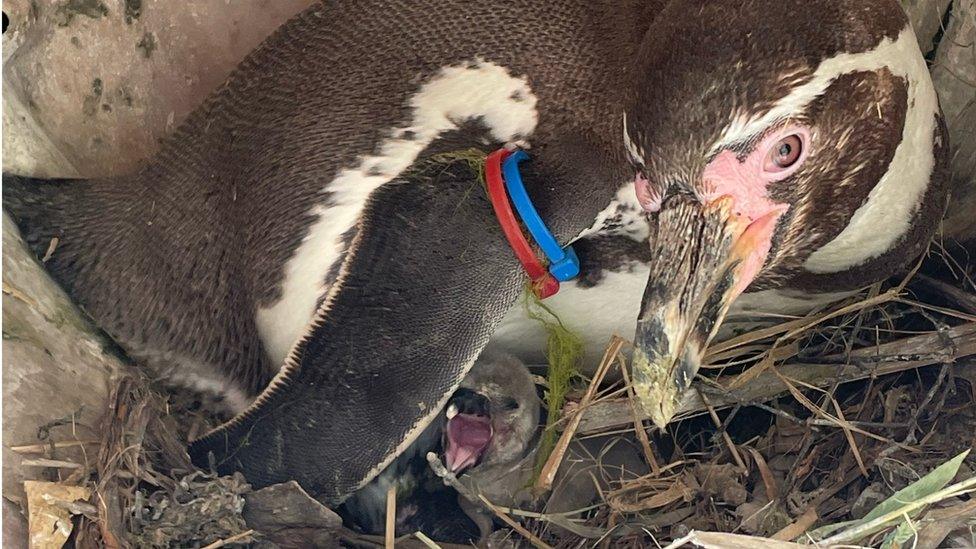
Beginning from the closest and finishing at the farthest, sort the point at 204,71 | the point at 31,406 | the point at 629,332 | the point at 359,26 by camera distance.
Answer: the point at 31,406 < the point at 359,26 < the point at 629,332 < the point at 204,71

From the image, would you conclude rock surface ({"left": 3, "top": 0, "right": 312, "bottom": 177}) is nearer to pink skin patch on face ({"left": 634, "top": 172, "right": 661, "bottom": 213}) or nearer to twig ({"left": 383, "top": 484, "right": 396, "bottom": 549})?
twig ({"left": 383, "top": 484, "right": 396, "bottom": 549})

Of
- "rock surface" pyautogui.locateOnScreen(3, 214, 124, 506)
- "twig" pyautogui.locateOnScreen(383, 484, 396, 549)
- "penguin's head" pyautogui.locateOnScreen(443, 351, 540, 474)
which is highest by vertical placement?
"rock surface" pyautogui.locateOnScreen(3, 214, 124, 506)

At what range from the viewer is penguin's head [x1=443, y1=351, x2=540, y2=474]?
66.7 inches

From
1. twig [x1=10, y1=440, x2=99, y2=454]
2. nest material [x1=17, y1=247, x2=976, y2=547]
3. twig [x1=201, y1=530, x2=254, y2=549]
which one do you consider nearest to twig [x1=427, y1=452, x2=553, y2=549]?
nest material [x1=17, y1=247, x2=976, y2=547]

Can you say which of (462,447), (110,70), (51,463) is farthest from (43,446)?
(110,70)

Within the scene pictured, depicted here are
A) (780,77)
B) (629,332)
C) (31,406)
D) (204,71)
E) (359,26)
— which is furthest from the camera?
(204,71)

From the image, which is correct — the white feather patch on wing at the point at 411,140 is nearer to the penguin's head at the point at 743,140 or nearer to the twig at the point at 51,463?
the penguin's head at the point at 743,140

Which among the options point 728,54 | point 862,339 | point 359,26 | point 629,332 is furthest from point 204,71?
point 862,339

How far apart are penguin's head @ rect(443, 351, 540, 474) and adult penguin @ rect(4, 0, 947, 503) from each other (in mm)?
209

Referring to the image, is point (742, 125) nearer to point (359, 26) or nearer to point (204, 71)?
point (359, 26)

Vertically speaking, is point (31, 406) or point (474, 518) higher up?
point (31, 406)

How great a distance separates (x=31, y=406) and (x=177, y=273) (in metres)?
0.34

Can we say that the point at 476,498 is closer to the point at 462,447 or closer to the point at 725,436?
the point at 462,447

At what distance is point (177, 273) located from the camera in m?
1.66
